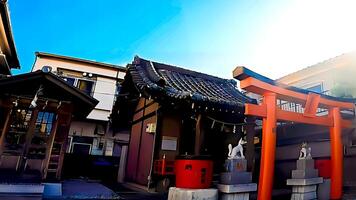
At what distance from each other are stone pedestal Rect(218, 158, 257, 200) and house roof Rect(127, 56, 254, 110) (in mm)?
2337

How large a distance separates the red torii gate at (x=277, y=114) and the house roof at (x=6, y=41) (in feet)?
35.0

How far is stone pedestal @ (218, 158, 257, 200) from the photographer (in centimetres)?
655

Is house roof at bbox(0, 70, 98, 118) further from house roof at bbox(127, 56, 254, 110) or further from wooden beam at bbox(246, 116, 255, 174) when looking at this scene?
wooden beam at bbox(246, 116, 255, 174)

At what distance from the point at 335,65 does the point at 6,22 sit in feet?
58.7

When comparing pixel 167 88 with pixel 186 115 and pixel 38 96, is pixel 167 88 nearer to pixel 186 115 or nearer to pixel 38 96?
pixel 186 115

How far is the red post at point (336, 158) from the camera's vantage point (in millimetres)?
7645

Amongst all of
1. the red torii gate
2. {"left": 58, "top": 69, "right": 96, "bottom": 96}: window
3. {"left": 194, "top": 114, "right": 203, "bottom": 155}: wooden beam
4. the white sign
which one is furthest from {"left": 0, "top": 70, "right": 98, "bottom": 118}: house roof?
{"left": 58, "top": 69, "right": 96, "bottom": 96}: window

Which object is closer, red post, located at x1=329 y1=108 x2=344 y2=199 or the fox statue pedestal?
the fox statue pedestal

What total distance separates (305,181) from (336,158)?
177 cm

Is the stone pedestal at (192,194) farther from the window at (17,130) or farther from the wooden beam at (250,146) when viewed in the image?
the window at (17,130)

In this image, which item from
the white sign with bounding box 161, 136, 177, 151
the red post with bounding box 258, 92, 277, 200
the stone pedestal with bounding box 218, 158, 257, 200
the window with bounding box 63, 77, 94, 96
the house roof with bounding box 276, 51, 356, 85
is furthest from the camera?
the window with bounding box 63, 77, 94, 96

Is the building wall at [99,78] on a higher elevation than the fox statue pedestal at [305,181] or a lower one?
higher

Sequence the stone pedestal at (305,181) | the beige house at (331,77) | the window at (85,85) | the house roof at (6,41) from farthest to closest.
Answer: the window at (85,85), the beige house at (331,77), the house roof at (6,41), the stone pedestal at (305,181)

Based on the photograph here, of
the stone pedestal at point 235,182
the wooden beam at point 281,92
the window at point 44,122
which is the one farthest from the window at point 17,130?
the wooden beam at point 281,92
